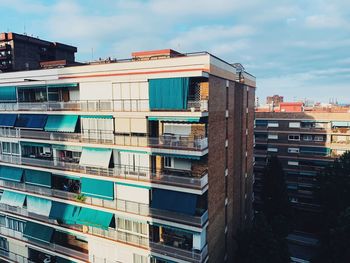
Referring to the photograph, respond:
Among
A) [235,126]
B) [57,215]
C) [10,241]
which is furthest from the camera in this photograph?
[10,241]

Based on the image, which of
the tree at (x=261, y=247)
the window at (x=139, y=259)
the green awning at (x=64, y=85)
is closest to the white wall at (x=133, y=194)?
the window at (x=139, y=259)

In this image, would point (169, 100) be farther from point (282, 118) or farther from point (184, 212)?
point (282, 118)

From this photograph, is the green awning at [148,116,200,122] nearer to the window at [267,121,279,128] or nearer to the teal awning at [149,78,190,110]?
the teal awning at [149,78,190,110]

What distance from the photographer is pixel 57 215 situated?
24.0 m

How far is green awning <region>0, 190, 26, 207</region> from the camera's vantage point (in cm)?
2671

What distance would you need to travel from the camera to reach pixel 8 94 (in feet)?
85.4

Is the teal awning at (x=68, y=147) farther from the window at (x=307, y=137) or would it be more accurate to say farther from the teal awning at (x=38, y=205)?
the window at (x=307, y=137)

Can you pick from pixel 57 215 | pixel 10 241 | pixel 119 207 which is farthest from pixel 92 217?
pixel 10 241

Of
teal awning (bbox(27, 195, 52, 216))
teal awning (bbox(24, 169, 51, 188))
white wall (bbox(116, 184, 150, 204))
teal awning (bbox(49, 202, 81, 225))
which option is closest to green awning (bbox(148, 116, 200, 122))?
white wall (bbox(116, 184, 150, 204))

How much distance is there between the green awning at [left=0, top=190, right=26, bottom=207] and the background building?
38.1 m

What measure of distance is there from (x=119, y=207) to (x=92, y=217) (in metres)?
2.95

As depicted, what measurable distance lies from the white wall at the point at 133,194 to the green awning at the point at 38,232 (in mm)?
9736

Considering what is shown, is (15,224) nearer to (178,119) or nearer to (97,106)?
(97,106)

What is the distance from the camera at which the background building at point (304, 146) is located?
141 feet
